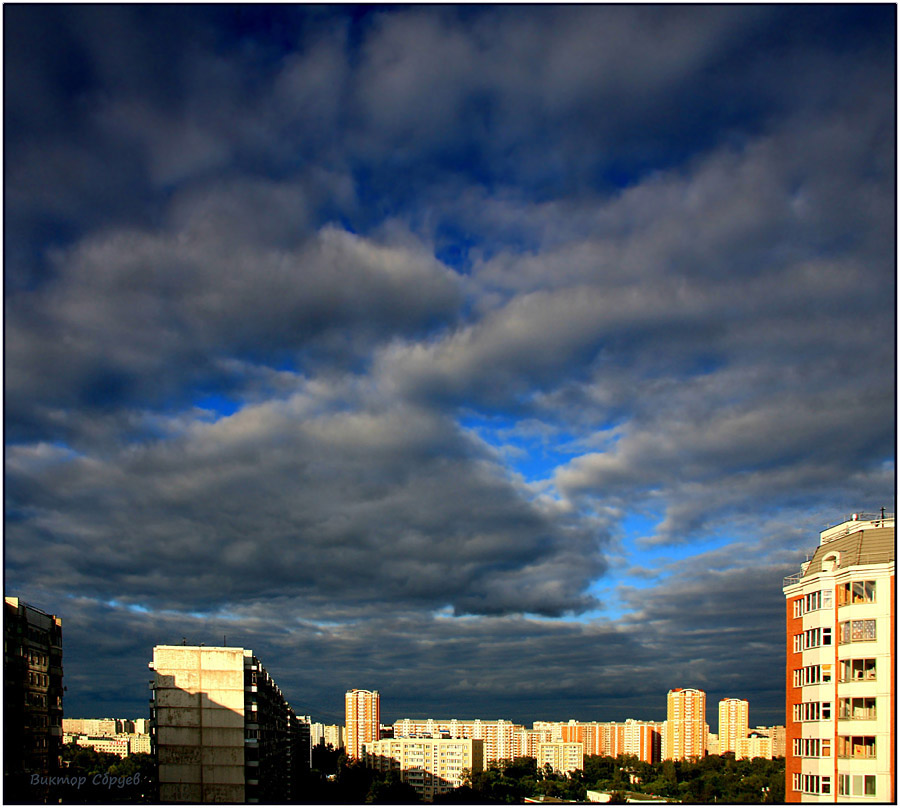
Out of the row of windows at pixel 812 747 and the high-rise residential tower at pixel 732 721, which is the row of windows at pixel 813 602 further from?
the high-rise residential tower at pixel 732 721

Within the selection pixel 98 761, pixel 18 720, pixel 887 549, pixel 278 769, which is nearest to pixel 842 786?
pixel 887 549

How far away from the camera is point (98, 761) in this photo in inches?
3364

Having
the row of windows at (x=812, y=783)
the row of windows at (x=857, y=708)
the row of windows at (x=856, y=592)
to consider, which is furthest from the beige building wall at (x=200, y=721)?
the row of windows at (x=856, y=592)

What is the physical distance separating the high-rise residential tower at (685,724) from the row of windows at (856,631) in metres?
157

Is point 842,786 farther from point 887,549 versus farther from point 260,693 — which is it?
point 260,693

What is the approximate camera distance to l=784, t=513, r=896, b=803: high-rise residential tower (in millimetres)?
32906

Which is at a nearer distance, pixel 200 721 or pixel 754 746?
pixel 200 721

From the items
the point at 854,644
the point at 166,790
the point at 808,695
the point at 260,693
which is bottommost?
the point at 166,790

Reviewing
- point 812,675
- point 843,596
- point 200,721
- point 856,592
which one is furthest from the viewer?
point 200,721

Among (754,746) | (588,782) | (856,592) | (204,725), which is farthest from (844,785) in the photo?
(588,782)

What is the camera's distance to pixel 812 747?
A: 1425 inches

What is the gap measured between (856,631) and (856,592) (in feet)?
5.72

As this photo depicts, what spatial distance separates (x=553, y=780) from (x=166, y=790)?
114135mm

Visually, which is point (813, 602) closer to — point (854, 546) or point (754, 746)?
point (854, 546)
